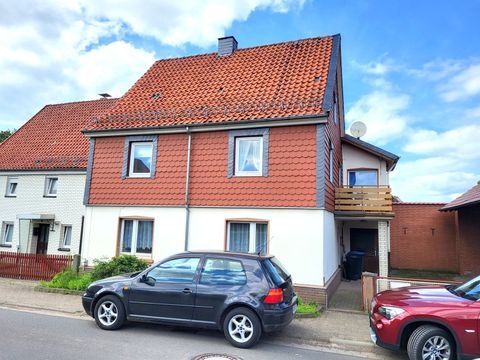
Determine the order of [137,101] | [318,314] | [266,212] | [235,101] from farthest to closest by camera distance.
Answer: [137,101], [235,101], [266,212], [318,314]

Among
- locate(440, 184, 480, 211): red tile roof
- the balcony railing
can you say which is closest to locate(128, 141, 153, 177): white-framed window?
the balcony railing

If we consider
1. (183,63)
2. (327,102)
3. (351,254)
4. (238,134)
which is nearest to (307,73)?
(327,102)

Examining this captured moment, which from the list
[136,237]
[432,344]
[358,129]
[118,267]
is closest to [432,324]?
[432,344]

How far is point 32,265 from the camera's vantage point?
1367cm

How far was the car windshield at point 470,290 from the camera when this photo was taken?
579cm

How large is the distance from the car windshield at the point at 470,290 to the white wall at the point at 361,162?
9994mm

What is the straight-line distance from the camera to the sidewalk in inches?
267

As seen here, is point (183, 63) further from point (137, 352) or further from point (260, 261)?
point (137, 352)

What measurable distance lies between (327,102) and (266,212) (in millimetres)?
3712

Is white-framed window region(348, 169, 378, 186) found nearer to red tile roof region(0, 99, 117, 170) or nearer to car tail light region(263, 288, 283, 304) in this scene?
car tail light region(263, 288, 283, 304)

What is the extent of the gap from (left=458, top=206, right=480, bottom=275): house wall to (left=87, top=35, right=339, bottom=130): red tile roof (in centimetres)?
923

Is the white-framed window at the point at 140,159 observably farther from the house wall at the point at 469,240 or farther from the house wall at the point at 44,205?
the house wall at the point at 469,240

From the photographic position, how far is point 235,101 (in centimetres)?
1255

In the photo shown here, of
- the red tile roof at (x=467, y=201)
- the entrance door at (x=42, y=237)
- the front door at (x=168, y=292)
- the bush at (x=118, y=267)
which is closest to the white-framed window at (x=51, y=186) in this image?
the entrance door at (x=42, y=237)
